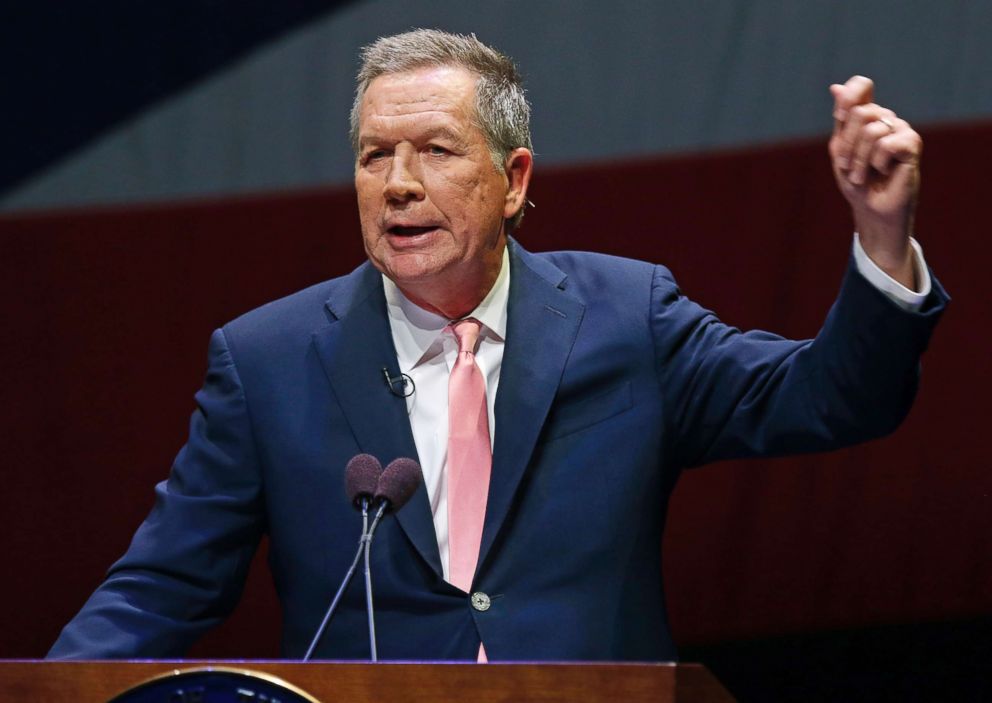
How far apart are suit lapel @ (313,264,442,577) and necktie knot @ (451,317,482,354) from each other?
0.30ft

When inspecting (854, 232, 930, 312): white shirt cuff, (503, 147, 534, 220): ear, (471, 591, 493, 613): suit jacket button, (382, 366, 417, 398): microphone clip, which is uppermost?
(503, 147, 534, 220): ear

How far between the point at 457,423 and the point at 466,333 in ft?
0.43

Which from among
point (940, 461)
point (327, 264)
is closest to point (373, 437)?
point (327, 264)

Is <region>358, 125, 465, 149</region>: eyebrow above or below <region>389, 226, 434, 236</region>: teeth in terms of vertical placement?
above

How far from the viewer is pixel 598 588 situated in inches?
71.2

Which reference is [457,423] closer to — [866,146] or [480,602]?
[480,602]

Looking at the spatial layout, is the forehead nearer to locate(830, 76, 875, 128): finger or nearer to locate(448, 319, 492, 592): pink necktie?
locate(448, 319, 492, 592): pink necktie

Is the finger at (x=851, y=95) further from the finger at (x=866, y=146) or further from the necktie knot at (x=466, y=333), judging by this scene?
the necktie knot at (x=466, y=333)

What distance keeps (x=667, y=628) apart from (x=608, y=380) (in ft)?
1.12

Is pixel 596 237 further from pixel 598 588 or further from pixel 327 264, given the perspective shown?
pixel 598 588

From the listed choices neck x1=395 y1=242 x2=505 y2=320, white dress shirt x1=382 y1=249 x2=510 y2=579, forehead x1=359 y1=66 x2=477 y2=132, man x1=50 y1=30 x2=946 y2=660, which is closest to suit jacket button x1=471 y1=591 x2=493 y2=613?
man x1=50 y1=30 x2=946 y2=660

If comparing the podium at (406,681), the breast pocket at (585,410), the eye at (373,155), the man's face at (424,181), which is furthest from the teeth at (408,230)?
the podium at (406,681)

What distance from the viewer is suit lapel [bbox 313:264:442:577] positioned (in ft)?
5.89

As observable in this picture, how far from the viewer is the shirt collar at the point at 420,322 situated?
6.37 ft
